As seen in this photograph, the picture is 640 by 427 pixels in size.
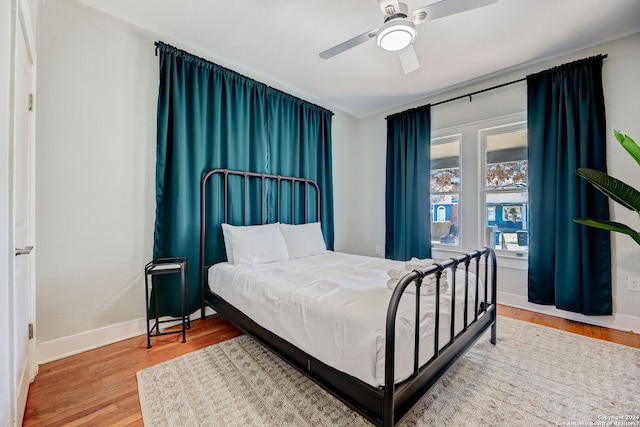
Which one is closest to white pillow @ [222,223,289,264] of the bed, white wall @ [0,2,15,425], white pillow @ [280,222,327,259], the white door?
the bed

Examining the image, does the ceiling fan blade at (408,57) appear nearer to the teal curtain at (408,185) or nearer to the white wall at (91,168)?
the teal curtain at (408,185)

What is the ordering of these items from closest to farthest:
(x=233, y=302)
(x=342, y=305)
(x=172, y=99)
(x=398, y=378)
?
(x=398, y=378) → (x=342, y=305) → (x=233, y=302) → (x=172, y=99)

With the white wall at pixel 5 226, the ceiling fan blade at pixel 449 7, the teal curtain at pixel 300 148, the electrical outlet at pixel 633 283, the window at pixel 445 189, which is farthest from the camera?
the window at pixel 445 189

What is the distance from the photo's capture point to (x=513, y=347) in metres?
2.04

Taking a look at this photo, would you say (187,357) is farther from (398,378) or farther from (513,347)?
(513,347)

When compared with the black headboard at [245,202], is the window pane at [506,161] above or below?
above

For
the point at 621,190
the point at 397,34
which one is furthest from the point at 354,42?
the point at 621,190

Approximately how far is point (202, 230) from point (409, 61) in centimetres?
231

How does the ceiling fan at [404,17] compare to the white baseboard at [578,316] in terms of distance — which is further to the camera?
the white baseboard at [578,316]

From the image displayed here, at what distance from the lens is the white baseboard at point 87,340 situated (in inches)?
72.6

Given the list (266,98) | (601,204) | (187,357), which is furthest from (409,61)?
(187,357)

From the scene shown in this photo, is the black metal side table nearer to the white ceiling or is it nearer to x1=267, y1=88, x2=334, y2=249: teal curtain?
x1=267, y1=88, x2=334, y2=249: teal curtain

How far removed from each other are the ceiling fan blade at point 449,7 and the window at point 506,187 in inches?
77.7

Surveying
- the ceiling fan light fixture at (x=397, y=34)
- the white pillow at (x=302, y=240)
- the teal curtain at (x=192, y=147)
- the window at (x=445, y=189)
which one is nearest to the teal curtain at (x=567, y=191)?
the window at (x=445, y=189)
